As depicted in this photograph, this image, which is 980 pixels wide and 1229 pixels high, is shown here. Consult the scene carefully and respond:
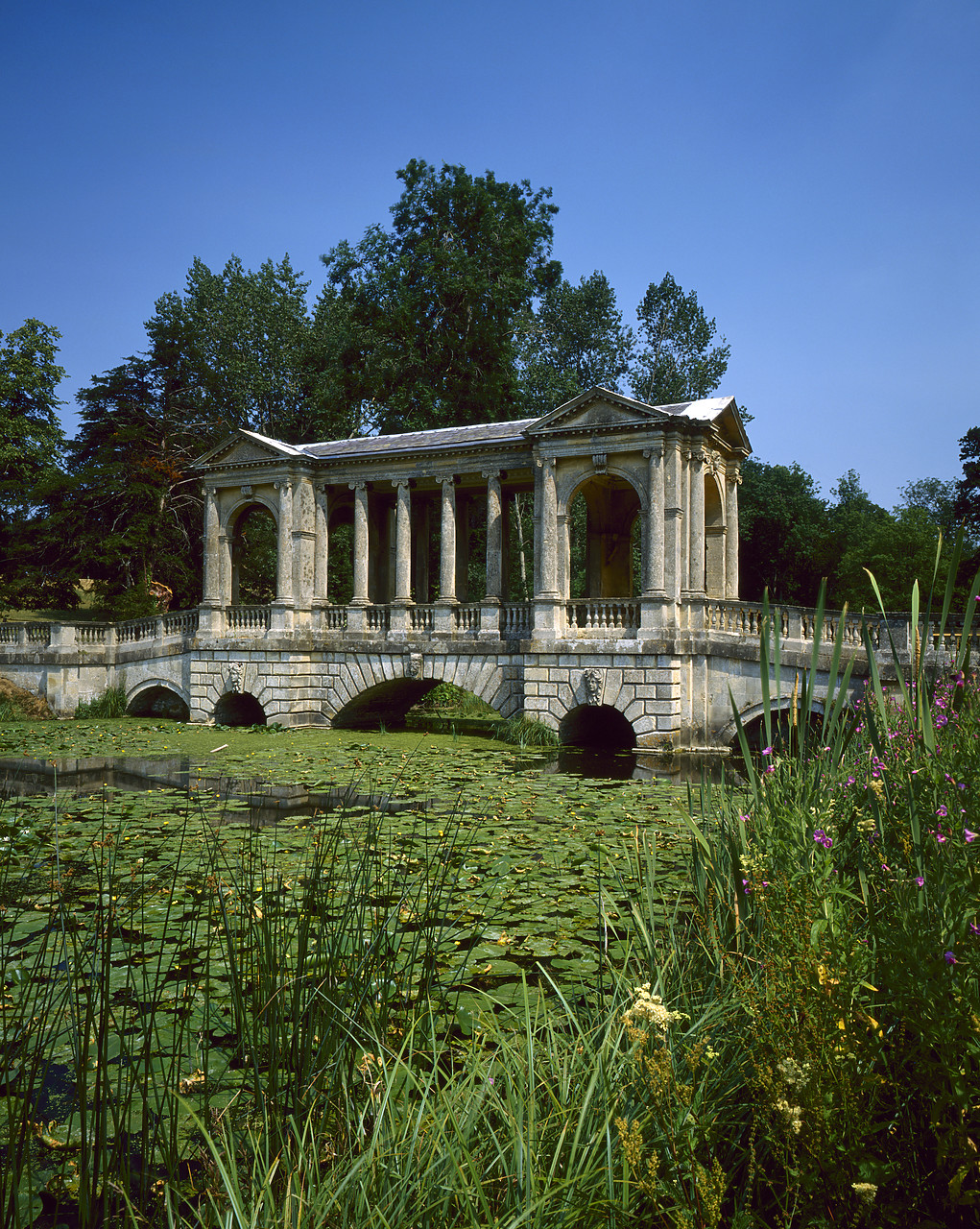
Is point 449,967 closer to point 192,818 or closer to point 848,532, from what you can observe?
point 192,818

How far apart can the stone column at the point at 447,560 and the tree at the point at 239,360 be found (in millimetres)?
16757

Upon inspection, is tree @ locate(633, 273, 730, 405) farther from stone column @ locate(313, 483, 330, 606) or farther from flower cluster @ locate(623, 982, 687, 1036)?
flower cluster @ locate(623, 982, 687, 1036)

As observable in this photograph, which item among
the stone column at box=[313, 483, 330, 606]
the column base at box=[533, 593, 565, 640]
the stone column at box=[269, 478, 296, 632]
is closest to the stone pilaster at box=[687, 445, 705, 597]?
the column base at box=[533, 593, 565, 640]

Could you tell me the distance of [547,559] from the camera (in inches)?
674

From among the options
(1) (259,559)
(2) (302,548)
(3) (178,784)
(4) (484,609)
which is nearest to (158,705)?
(2) (302,548)

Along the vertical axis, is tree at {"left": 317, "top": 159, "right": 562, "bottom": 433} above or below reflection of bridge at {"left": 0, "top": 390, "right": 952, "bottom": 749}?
above

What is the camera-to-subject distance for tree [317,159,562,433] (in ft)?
96.6

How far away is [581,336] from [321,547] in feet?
60.1

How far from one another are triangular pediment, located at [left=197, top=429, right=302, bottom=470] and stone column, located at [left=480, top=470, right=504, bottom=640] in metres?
4.46

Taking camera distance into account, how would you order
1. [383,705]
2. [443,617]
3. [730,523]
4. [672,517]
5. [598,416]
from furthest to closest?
1. [383,705]
2. [730,523]
3. [443,617]
4. [598,416]
5. [672,517]

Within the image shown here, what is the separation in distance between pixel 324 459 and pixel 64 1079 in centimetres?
1685

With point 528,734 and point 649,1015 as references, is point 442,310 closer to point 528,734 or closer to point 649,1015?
point 528,734

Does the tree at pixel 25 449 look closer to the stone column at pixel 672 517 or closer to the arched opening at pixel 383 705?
the arched opening at pixel 383 705

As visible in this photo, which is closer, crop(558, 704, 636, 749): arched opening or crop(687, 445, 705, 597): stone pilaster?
crop(687, 445, 705, 597): stone pilaster
